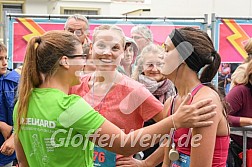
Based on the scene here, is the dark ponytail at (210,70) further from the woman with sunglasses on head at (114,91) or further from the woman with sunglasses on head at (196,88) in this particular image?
the woman with sunglasses on head at (114,91)

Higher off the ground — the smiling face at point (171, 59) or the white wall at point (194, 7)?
the white wall at point (194, 7)

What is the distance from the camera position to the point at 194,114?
1.93m

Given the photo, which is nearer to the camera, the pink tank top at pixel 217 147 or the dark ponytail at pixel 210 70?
the pink tank top at pixel 217 147

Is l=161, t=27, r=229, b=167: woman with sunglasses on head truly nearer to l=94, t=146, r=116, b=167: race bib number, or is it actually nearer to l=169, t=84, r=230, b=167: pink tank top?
l=169, t=84, r=230, b=167: pink tank top

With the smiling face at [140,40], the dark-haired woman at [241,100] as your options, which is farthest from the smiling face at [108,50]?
the smiling face at [140,40]

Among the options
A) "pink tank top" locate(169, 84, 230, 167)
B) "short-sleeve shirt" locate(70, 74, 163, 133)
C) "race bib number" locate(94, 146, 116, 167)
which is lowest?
"race bib number" locate(94, 146, 116, 167)

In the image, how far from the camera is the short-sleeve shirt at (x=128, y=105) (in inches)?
110

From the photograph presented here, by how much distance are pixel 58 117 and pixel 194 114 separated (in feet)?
2.15

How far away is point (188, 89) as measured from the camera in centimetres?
241

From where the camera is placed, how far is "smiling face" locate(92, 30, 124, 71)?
118 inches

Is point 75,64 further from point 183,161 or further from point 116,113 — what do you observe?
point 183,161

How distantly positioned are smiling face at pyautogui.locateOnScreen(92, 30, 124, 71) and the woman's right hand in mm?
1087

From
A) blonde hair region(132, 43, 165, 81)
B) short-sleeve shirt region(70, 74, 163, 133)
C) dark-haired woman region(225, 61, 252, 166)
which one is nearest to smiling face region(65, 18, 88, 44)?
blonde hair region(132, 43, 165, 81)

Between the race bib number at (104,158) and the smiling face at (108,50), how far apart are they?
567 mm
